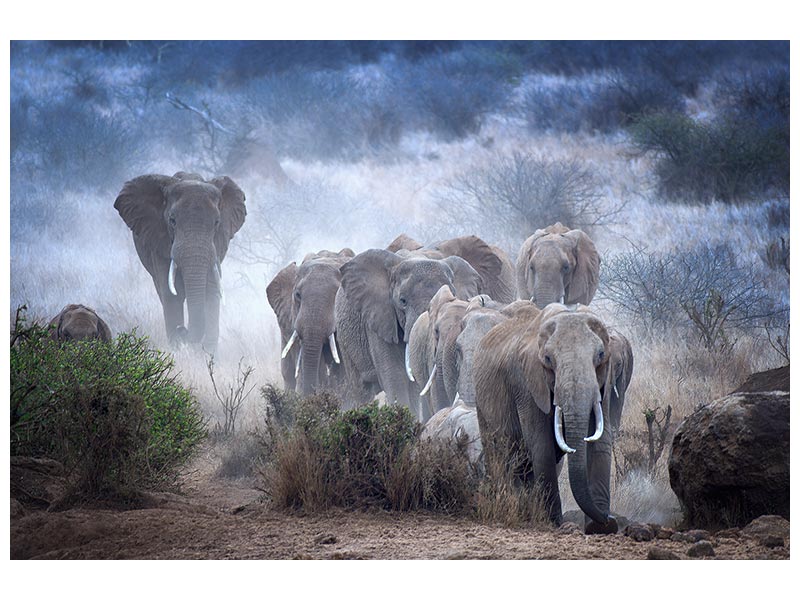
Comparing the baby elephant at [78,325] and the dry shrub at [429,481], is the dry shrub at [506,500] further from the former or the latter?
the baby elephant at [78,325]

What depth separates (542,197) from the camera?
19609 mm

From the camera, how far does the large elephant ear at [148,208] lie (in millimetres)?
16766

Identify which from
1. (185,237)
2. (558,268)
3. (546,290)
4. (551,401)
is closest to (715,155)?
(558,268)

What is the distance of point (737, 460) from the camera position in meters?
9.41

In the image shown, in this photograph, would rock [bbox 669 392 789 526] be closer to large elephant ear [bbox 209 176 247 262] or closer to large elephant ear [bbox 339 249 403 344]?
large elephant ear [bbox 339 249 403 344]

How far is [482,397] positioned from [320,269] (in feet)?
17.7

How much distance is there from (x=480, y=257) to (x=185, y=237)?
3.53 meters

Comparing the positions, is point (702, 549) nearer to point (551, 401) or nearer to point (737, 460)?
point (737, 460)

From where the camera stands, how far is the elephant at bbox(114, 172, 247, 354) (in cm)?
1625

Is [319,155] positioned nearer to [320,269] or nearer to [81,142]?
[81,142]

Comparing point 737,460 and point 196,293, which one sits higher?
point 196,293

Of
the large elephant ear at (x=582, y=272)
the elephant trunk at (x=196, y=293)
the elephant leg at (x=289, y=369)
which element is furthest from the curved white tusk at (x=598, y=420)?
the elephant trunk at (x=196, y=293)
